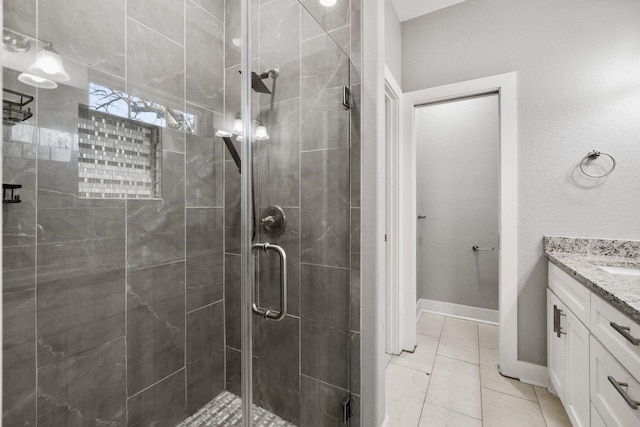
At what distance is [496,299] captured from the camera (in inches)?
116

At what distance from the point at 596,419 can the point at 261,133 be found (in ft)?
5.91

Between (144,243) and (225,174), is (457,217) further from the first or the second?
(144,243)

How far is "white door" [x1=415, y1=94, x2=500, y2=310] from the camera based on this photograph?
3.00 meters

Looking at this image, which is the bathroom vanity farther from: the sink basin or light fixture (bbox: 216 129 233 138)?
light fixture (bbox: 216 129 233 138)

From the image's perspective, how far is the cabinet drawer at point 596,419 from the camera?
1.12m

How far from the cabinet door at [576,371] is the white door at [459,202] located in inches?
59.9

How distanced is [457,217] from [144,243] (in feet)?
9.86

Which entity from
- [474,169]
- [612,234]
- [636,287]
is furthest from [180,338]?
[474,169]

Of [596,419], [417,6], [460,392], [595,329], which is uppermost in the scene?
[417,6]

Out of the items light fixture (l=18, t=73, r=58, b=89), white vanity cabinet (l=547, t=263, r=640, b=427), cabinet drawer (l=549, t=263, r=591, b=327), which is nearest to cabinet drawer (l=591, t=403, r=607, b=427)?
white vanity cabinet (l=547, t=263, r=640, b=427)

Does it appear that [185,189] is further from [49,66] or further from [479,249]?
[479,249]

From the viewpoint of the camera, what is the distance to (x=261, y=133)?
98cm

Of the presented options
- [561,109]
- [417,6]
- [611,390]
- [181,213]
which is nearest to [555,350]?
[611,390]

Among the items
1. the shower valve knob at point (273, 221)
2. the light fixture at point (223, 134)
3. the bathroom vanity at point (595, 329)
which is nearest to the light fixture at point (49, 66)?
the light fixture at point (223, 134)
